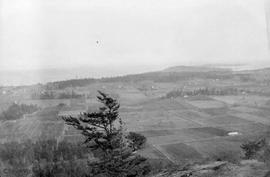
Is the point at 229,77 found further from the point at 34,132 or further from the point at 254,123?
the point at 34,132

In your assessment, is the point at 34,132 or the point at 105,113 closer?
the point at 105,113

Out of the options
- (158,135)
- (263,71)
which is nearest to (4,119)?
(158,135)

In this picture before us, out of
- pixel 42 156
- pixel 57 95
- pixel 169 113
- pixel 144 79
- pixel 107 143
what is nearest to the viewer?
pixel 107 143

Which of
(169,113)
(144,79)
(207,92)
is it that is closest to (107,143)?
(169,113)

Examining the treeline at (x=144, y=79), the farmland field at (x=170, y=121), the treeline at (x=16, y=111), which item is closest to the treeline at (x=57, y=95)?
the farmland field at (x=170, y=121)

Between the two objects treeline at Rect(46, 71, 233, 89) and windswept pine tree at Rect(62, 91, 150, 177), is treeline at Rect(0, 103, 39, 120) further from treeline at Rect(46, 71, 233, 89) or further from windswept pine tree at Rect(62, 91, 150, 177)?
windswept pine tree at Rect(62, 91, 150, 177)

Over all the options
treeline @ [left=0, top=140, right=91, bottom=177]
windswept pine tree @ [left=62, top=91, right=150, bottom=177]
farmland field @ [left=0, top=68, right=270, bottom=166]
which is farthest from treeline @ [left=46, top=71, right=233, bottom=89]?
windswept pine tree @ [left=62, top=91, right=150, bottom=177]

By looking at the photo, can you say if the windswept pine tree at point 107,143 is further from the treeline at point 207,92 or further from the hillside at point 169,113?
the treeline at point 207,92

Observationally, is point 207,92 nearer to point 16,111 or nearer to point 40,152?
point 16,111
